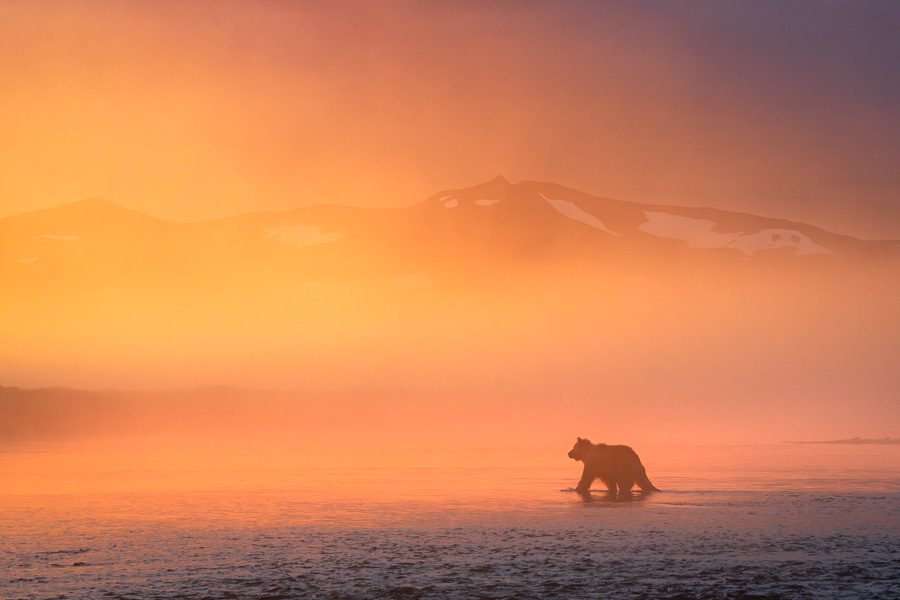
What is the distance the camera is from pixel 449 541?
26.2 m

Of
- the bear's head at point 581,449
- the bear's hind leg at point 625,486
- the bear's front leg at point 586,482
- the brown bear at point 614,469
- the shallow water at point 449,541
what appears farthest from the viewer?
the bear's head at point 581,449

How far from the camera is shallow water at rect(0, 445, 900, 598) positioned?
20.2 meters

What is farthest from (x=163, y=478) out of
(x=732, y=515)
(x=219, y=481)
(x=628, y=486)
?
(x=732, y=515)

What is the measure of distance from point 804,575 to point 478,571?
693 centimetres

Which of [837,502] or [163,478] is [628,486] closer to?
[837,502]

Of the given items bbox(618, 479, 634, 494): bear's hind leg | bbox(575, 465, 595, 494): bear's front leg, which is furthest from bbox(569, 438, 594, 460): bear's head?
bbox(618, 479, 634, 494): bear's hind leg

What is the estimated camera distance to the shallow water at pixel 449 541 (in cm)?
2017

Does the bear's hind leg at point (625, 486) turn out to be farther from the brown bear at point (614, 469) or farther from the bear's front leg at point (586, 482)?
the bear's front leg at point (586, 482)

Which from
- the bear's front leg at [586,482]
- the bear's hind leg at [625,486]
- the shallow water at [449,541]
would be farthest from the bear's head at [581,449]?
the bear's hind leg at [625,486]

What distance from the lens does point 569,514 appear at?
108ft

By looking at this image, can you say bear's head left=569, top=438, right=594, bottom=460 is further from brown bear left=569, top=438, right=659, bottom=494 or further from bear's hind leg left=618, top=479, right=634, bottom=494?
bear's hind leg left=618, top=479, right=634, bottom=494

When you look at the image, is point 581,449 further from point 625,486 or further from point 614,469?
point 625,486

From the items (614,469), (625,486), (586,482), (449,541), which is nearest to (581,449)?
(586,482)

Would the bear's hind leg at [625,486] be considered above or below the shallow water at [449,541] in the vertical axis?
above
